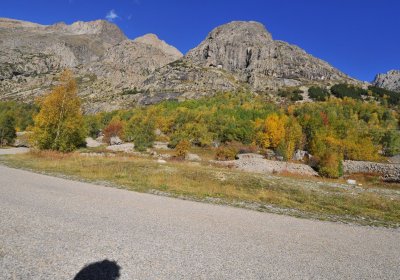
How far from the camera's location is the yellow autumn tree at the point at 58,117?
138 ft

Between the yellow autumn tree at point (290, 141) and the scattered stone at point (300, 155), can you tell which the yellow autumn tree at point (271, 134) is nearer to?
the yellow autumn tree at point (290, 141)

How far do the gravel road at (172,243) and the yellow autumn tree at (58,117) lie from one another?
29667mm

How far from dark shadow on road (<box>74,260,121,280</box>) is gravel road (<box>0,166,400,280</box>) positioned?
0.12 feet

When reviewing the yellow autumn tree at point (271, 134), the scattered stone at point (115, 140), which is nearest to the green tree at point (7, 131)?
the scattered stone at point (115, 140)

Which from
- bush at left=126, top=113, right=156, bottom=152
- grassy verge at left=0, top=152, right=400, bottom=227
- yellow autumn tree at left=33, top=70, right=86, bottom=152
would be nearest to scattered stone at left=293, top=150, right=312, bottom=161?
bush at left=126, top=113, right=156, bottom=152

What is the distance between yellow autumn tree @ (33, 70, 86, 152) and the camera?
138ft

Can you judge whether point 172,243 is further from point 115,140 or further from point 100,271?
point 115,140

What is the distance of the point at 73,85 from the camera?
43750 millimetres

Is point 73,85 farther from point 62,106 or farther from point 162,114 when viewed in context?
point 162,114

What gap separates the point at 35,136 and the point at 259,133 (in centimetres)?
8440

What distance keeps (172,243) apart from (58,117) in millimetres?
39337

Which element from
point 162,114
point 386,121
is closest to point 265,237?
point 162,114

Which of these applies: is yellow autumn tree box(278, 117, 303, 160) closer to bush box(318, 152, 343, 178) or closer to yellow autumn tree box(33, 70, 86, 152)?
bush box(318, 152, 343, 178)

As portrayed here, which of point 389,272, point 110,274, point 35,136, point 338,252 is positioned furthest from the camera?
point 35,136
